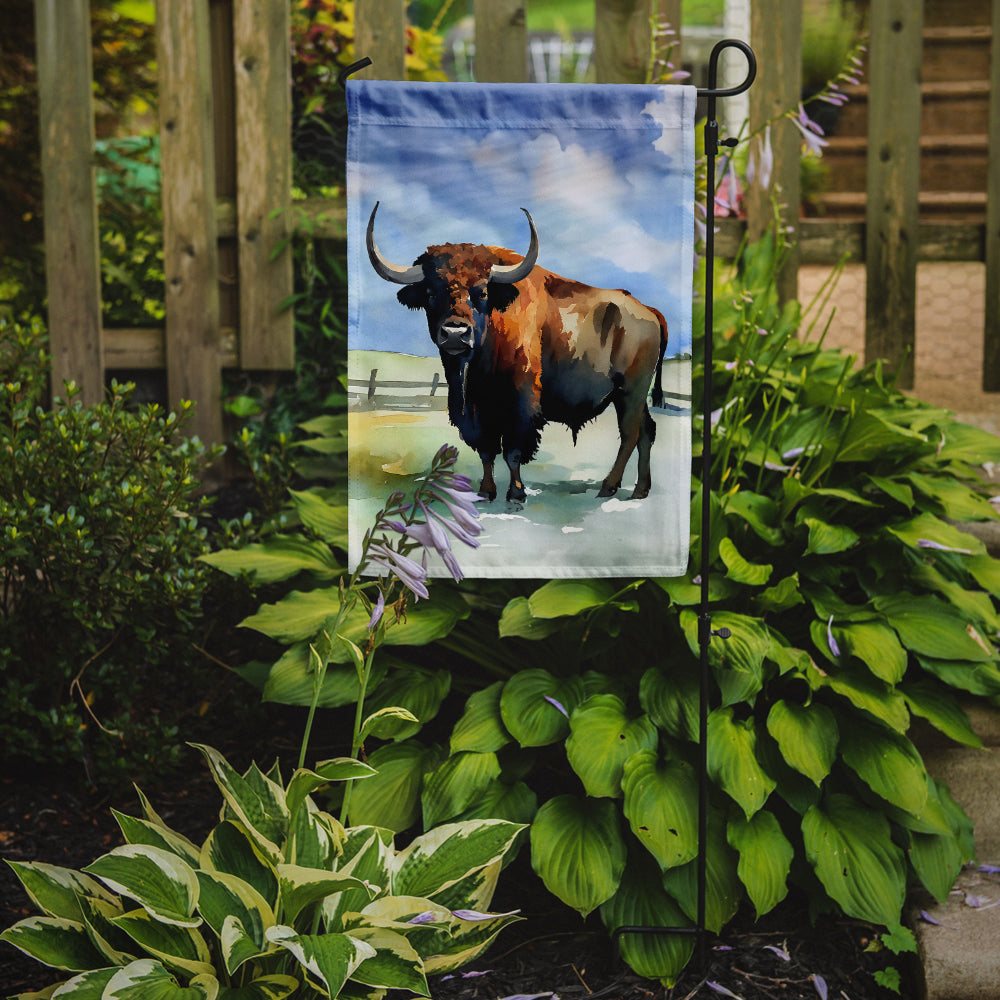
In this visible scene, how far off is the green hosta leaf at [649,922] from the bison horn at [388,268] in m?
1.25

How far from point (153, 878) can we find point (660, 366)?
1246 mm

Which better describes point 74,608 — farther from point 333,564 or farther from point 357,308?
point 357,308

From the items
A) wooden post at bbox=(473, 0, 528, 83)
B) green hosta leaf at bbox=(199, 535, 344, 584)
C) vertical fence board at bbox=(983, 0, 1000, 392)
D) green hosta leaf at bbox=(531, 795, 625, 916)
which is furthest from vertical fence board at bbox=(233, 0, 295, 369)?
vertical fence board at bbox=(983, 0, 1000, 392)

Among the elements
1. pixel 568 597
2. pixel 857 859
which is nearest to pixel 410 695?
pixel 568 597

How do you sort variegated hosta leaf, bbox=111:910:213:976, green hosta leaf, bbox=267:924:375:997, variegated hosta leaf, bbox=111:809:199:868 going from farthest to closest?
1. variegated hosta leaf, bbox=111:809:199:868
2. variegated hosta leaf, bbox=111:910:213:976
3. green hosta leaf, bbox=267:924:375:997

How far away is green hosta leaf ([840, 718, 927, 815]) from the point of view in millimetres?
1967

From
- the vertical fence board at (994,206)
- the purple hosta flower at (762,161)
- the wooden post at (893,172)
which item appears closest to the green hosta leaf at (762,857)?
the purple hosta flower at (762,161)

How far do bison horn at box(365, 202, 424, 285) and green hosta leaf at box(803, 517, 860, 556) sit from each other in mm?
1020

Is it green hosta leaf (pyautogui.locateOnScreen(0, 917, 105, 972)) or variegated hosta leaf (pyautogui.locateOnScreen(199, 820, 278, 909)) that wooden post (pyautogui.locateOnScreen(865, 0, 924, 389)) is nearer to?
variegated hosta leaf (pyautogui.locateOnScreen(199, 820, 278, 909))

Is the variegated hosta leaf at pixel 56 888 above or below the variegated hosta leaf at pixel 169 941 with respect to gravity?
above

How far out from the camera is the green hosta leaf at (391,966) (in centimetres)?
154

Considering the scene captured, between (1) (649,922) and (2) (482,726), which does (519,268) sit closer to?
(2) (482,726)

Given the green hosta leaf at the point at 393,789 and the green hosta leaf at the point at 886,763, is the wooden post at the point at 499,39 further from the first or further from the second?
the green hosta leaf at the point at 886,763

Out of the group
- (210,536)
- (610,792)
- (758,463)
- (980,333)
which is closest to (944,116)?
(980,333)
